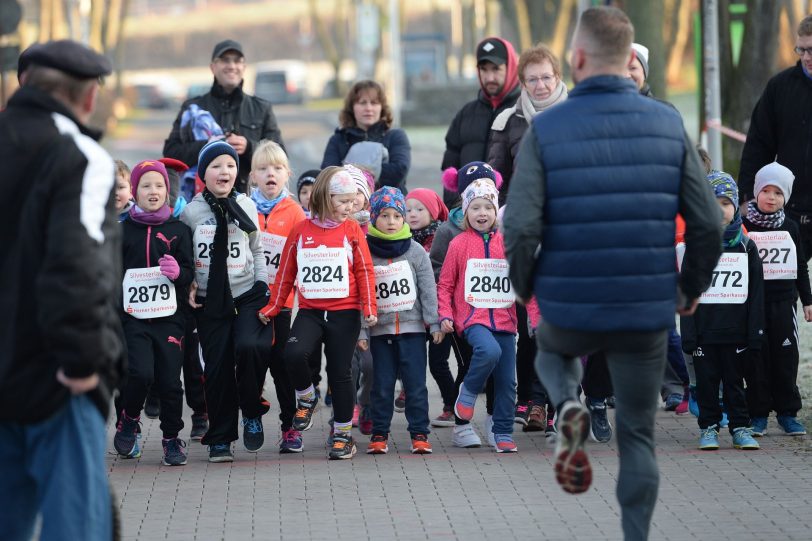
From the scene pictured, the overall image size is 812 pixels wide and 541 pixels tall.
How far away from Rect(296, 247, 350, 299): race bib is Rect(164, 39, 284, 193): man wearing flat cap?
2.35m

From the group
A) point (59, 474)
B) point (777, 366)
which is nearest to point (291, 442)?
point (777, 366)

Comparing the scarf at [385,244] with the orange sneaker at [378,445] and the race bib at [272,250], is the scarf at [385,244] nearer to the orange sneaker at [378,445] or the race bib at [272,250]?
the race bib at [272,250]

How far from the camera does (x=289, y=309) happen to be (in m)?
9.03

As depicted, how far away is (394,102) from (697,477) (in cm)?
3990

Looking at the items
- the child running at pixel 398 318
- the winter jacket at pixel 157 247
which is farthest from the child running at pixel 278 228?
the winter jacket at pixel 157 247

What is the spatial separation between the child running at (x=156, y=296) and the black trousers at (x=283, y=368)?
1.99 ft

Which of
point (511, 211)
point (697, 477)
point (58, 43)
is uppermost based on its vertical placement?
point (58, 43)

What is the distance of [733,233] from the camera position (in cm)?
852

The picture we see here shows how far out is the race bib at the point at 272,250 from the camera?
9250mm

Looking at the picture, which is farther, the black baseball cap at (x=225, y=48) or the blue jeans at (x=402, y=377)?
the black baseball cap at (x=225, y=48)

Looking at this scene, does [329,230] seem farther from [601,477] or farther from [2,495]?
[2,495]

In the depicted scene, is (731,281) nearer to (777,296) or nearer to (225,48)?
(777,296)

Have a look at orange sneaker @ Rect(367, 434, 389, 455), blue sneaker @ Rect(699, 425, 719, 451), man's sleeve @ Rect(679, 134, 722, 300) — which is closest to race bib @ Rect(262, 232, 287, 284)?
orange sneaker @ Rect(367, 434, 389, 455)

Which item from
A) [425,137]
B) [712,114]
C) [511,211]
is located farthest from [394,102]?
[511,211]
